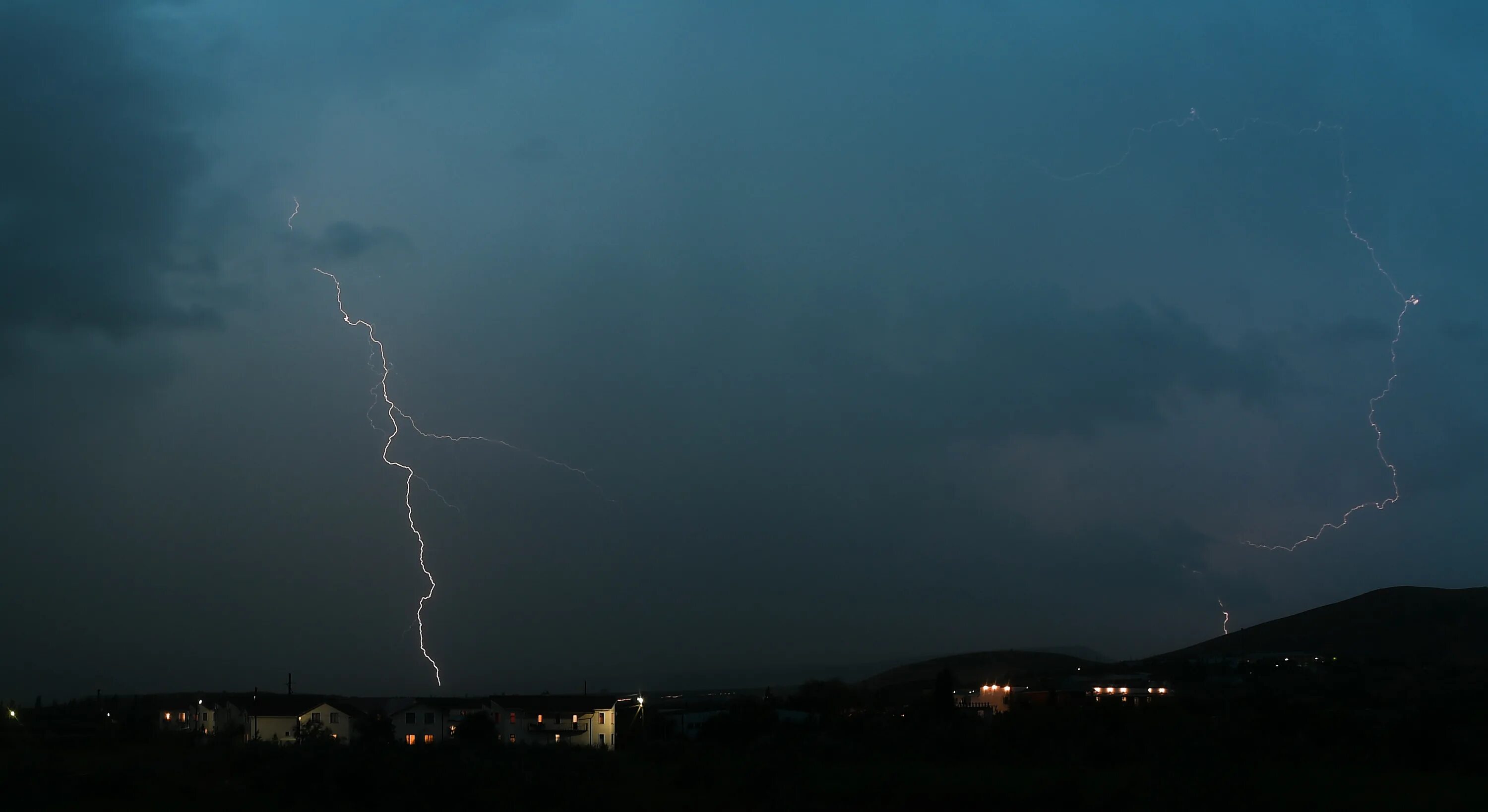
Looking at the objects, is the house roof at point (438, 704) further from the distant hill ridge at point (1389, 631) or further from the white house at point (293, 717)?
the distant hill ridge at point (1389, 631)

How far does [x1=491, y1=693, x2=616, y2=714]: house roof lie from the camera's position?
5419 centimetres

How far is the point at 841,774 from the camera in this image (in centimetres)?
2595

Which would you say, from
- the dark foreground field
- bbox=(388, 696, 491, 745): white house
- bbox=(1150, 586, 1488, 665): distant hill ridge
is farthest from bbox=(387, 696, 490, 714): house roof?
bbox=(1150, 586, 1488, 665): distant hill ridge

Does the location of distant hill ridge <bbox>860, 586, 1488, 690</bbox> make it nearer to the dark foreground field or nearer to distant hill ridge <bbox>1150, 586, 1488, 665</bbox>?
distant hill ridge <bbox>1150, 586, 1488, 665</bbox>

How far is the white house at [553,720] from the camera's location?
173 ft

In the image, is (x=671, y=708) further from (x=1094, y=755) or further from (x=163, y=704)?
(x=1094, y=755)

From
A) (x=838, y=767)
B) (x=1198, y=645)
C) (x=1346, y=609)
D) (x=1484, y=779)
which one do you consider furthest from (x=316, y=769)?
(x=1198, y=645)

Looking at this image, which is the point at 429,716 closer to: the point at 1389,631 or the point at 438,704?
the point at 438,704

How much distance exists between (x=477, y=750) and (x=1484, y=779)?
23.9 metres

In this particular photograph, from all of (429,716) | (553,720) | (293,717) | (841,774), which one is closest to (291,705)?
(293,717)

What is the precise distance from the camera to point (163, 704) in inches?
2630

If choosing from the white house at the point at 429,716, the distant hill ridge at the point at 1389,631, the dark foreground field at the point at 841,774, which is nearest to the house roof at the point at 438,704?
the white house at the point at 429,716

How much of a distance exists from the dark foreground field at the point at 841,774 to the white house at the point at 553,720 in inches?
816

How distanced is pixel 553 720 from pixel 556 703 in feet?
6.75
